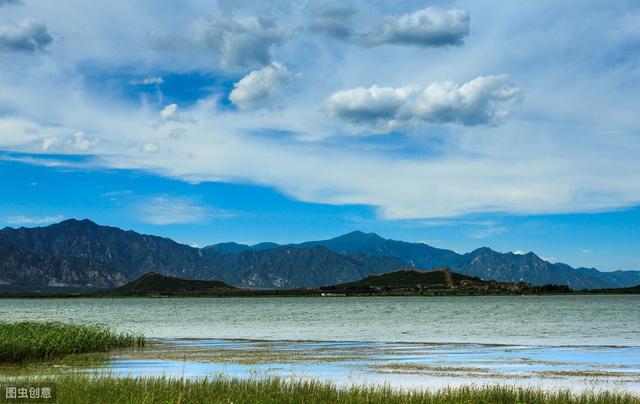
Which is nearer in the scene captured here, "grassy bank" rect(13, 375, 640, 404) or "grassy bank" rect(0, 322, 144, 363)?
"grassy bank" rect(13, 375, 640, 404)

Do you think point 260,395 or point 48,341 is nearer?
point 260,395

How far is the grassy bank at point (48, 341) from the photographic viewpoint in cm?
5119

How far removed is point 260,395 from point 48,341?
3198cm

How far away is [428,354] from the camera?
59.5 m

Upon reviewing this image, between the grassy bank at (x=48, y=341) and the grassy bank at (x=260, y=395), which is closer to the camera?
the grassy bank at (x=260, y=395)

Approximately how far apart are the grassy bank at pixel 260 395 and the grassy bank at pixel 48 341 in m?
22.2

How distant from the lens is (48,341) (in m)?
55.1

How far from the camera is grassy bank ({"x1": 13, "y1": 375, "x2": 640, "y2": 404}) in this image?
2792cm

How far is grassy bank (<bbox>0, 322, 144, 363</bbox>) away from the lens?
5119 cm

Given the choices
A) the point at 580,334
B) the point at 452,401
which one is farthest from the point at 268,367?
the point at 580,334

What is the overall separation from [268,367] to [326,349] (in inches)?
710

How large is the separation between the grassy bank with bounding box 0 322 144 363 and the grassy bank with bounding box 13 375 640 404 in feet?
72.9

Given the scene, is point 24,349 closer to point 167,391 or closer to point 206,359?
point 206,359

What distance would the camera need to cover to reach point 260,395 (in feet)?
95.3
